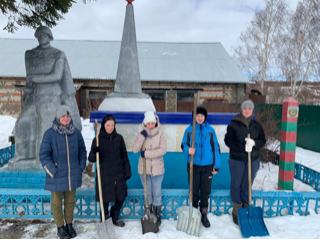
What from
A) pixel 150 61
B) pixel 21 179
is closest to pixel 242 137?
pixel 21 179

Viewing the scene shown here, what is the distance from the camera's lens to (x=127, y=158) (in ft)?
8.41

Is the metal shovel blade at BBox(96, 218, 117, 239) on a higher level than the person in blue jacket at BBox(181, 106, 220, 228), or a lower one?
lower

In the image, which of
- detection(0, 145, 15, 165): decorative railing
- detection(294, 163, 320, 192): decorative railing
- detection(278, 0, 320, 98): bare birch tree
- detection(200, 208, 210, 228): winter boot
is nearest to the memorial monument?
detection(200, 208, 210, 228): winter boot

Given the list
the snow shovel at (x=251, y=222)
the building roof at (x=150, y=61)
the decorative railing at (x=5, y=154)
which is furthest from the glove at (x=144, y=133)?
the building roof at (x=150, y=61)

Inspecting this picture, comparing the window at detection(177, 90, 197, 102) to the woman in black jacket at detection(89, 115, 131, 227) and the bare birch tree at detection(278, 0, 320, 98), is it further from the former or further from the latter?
the woman in black jacket at detection(89, 115, 131, 227)

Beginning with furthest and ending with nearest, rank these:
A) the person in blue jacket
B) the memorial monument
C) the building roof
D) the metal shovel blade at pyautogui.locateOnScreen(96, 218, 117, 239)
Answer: the building roof
the memorial monument
the person in blue jacket
the metal shovel blade at pyautogui.locateOnScreen(96, 218, 117, 239)

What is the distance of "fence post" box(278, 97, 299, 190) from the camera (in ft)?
10.6

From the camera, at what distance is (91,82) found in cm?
1310

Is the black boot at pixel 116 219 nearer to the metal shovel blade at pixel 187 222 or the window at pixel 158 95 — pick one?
the metal shovel blade at pixel 187 222

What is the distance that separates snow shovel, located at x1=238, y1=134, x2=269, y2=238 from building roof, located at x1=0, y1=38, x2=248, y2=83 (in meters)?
10.6

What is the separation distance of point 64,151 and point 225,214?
2.19 meters

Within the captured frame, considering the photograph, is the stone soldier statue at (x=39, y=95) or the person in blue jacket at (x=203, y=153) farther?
the stone soldier statue at (x=39, y=95)

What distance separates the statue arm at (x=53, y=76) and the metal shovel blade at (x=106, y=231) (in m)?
2.14

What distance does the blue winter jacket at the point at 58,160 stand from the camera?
227cm
